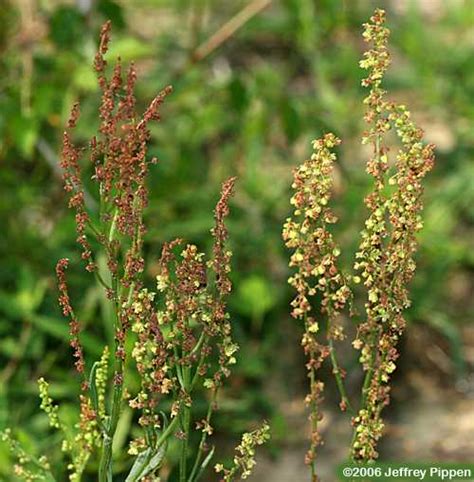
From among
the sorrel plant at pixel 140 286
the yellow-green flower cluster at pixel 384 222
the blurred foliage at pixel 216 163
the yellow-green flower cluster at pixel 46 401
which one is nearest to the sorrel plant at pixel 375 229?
the yellow-green flower cluster at pixel 384 222

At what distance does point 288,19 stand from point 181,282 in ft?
10.7

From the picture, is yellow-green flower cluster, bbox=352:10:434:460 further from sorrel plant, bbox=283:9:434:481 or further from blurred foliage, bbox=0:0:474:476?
blurred foliage, bbox=0:0:474:476

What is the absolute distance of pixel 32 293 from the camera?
3.49 m

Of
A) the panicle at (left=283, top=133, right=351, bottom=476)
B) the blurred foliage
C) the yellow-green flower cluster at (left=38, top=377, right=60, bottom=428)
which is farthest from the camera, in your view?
the blurred foliage

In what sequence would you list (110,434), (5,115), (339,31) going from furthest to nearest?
(339,31), (5,115), (110,434)

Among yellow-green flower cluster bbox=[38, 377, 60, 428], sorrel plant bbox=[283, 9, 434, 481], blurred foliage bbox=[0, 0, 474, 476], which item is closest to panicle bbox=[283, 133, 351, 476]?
sorrel plant bbox=[283, 9, 434, 481]

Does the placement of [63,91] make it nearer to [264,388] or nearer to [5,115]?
[5,115]

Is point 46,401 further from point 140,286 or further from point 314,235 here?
point 314,235

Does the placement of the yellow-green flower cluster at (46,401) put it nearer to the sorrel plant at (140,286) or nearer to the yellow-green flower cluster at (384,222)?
the sorrel plant at (140,286)

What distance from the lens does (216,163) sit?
4.29 metres

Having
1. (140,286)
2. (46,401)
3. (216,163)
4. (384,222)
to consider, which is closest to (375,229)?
(384,222)

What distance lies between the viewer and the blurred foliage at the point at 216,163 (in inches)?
137

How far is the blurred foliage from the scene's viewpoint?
11.4 ft

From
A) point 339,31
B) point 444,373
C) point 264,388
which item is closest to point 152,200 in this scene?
point 264,388
